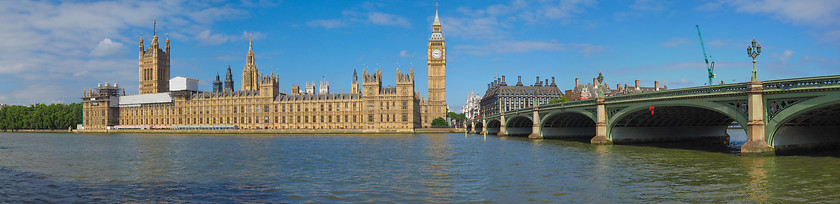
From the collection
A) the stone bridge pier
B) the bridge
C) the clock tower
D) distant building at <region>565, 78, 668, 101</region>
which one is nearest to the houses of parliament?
the clock tower

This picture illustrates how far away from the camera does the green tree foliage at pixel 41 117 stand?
602ft

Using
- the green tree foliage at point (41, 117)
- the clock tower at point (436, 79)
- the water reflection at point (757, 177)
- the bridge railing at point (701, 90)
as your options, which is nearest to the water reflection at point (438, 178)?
the water reflection at point (757, 177)

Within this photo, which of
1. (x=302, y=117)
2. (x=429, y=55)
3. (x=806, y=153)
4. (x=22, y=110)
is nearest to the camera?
(x=806, y=153)

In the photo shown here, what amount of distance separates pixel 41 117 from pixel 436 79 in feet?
420

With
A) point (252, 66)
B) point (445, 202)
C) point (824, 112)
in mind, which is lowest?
point (445, 202)

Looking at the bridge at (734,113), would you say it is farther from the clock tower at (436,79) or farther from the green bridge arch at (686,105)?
the clock tower at (436,79)

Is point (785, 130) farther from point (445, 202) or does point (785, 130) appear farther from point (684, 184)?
point (445, 202)

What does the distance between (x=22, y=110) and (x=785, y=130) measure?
218m

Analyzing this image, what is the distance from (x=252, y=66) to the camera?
646ft

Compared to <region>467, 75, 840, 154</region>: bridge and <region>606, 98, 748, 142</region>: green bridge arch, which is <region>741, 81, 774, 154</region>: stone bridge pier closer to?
<region>467, 75, 840, 154</region>: bridge

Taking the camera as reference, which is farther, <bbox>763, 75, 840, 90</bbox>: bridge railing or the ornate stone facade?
the ornate stone facade

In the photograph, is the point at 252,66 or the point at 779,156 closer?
the point at 779,156

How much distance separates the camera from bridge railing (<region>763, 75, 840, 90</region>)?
33.6 metres

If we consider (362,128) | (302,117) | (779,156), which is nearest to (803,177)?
(779,156)
